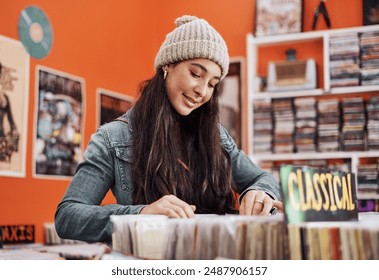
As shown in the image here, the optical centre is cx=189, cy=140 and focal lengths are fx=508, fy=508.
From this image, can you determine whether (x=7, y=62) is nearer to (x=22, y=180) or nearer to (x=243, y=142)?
(x=22, y=180)

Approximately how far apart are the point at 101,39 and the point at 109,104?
1.57 feet

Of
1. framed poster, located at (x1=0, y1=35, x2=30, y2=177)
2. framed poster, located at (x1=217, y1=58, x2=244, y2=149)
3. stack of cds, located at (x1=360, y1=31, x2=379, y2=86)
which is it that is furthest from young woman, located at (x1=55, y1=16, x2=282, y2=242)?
framed poster, located at (x1=217, y1=58, x2=244, y2=149)

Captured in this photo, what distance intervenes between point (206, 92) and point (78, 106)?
7.18 ft

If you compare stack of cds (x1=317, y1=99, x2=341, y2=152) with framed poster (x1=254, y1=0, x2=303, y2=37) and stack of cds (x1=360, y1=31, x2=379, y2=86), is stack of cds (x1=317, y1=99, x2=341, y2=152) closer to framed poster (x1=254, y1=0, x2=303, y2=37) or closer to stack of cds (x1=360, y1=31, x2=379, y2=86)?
stack of cds (x1=360, y1=31, x2=379, y2=86)

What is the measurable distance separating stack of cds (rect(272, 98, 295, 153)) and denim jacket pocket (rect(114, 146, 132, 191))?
259 cm

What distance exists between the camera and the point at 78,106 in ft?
11.1

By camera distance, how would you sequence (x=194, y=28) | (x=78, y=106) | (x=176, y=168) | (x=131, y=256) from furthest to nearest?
(x=78, y=106) → (x=194, y=28) → (x=176, y=168) → (x=131, y=256)

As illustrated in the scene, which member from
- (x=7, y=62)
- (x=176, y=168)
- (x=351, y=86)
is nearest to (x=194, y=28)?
(x=176, y=168)

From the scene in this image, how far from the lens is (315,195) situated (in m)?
0.65

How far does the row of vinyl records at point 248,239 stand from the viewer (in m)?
0.59

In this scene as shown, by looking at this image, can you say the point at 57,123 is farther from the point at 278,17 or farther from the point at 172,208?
the point at 172,208

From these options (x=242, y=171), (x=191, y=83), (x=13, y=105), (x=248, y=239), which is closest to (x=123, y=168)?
(x=191, y=83)
